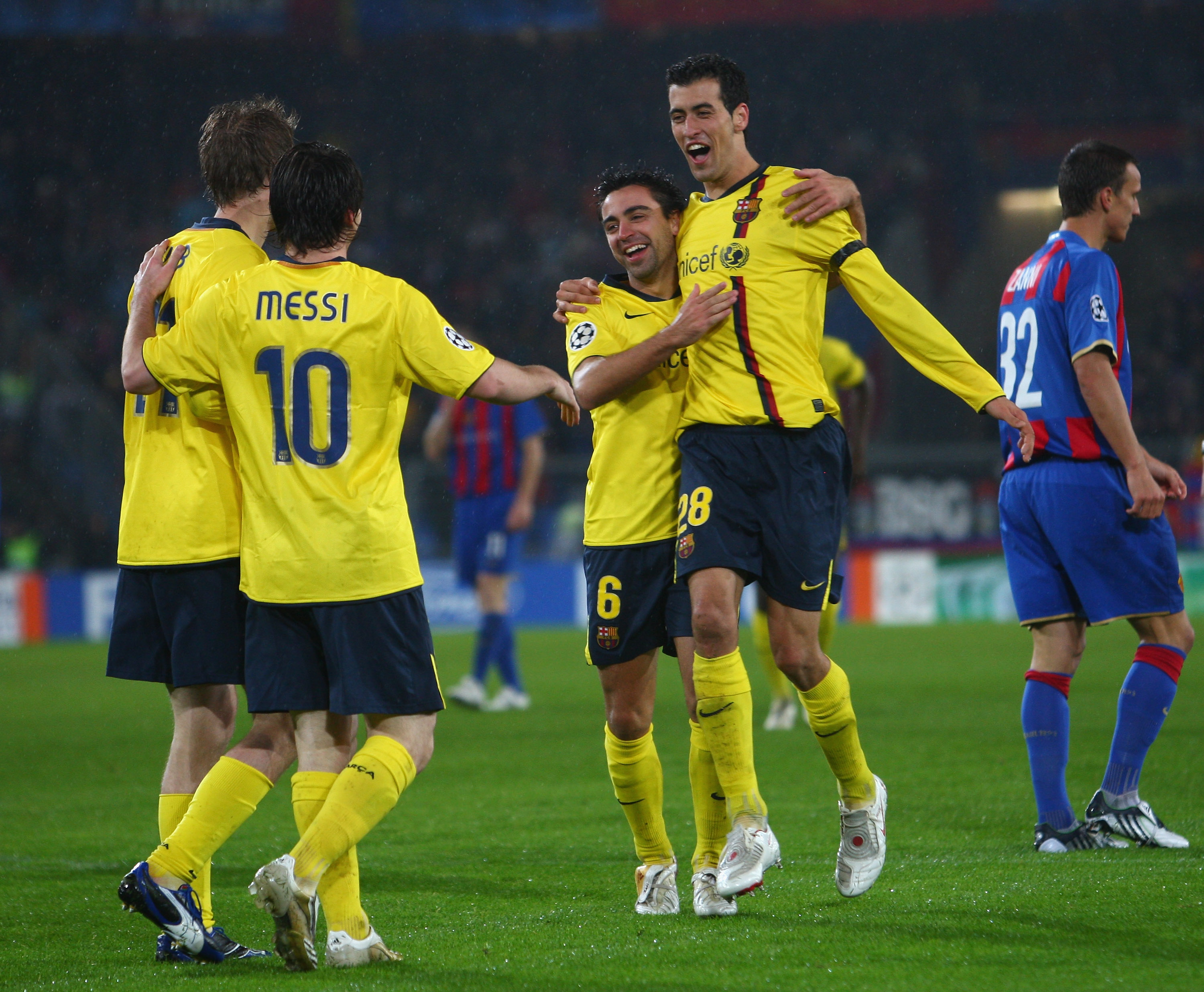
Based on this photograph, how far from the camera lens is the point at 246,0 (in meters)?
21.8

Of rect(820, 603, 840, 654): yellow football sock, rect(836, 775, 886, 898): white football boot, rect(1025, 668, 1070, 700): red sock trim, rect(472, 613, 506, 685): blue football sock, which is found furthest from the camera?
rect(472, 613, 506, 685): blue football sock

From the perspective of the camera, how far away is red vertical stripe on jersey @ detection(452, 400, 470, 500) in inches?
A: 371

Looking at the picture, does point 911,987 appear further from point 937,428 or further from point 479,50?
point 479,50

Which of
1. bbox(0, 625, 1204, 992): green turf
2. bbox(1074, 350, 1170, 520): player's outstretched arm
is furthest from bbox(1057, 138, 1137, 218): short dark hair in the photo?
bbox(0, 625, 1204, 992): green turf

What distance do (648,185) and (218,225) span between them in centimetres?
118

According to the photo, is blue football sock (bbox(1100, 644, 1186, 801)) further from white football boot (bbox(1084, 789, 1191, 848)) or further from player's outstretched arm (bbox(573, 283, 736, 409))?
player's outstretched arm (bbox(573, 283, 736, 409))

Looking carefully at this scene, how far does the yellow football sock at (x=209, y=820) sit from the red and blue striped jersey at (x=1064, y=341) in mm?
2619

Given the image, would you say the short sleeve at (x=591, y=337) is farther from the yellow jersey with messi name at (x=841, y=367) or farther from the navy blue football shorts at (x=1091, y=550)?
the yellow jersey with messi name at (x=841, y=367)

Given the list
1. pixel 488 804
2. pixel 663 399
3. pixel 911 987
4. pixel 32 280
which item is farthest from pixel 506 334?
pixel 911 987

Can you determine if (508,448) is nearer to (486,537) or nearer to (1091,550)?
(486,537)

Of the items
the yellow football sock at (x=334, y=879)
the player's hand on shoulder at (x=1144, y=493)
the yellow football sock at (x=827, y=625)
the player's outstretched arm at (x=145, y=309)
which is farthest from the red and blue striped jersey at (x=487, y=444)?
the yellow football sock at (x=334, y=879)

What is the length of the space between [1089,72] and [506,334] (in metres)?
10.4

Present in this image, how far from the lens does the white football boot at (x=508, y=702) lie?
913cm

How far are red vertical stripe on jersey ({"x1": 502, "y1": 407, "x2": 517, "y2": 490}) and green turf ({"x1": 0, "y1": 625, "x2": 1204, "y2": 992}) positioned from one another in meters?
1.63
